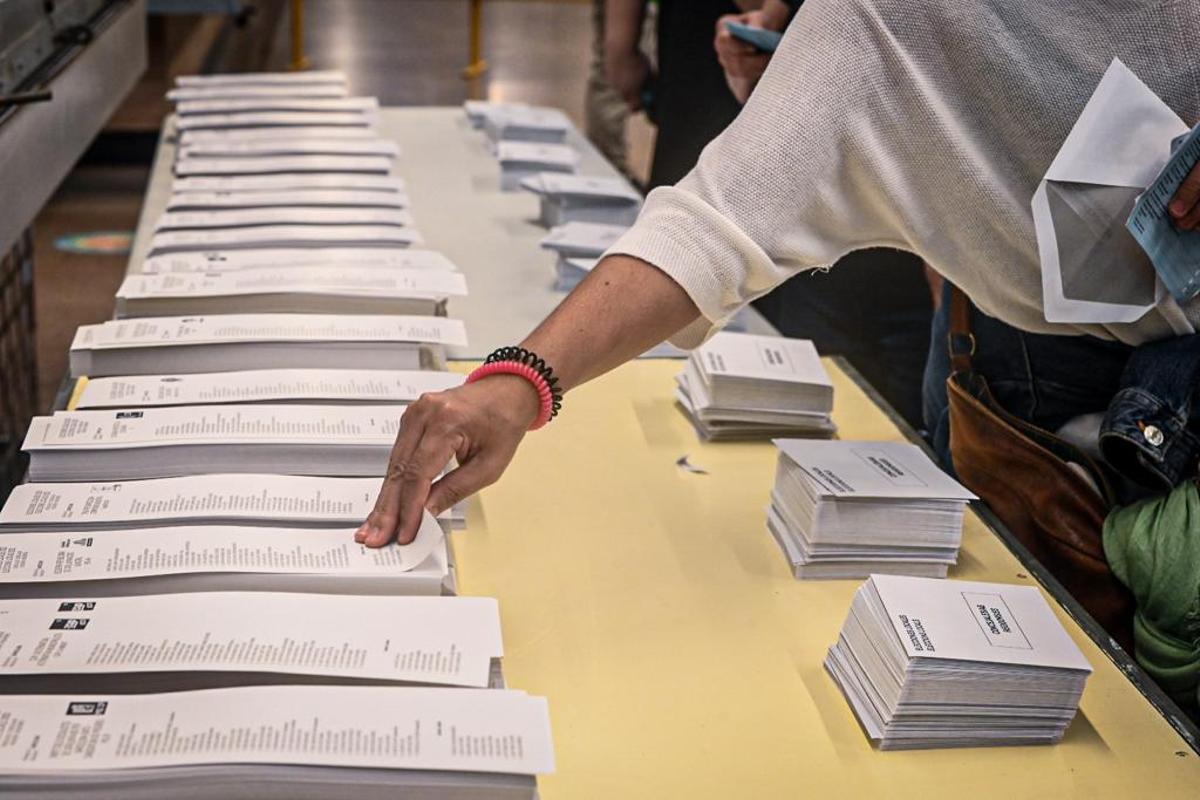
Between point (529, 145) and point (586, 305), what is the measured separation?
5.86ft

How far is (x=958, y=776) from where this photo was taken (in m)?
1.06

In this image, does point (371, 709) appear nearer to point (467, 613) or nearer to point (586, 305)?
point (467, 613)

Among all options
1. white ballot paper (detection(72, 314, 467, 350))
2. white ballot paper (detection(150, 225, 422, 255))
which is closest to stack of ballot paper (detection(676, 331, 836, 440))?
white ballot paper (detection(72, 314, 467, 350))

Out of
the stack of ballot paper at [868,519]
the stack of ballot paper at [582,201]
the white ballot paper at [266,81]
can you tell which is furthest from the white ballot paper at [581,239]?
the white ballot paper at [266,81]

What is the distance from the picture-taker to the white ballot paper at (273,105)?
299 cm

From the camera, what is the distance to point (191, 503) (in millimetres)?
1232

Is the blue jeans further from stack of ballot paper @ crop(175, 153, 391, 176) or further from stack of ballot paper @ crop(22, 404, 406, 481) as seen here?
stack of ballot paper @ crop(175, 153, 391, 176)

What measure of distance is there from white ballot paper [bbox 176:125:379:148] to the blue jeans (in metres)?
1.65

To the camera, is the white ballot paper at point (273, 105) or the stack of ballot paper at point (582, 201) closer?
the stack of ballot paper at point (582, 201)

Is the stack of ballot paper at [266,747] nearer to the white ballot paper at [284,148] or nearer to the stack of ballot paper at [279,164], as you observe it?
the stack of ballot paper at [279,164]

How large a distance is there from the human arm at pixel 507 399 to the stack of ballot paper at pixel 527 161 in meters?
1.53

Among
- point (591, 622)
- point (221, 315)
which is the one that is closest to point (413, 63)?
point (221, 315)

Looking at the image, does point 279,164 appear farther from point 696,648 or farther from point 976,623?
point 976,623

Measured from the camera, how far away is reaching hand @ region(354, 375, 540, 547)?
1.15 meters
